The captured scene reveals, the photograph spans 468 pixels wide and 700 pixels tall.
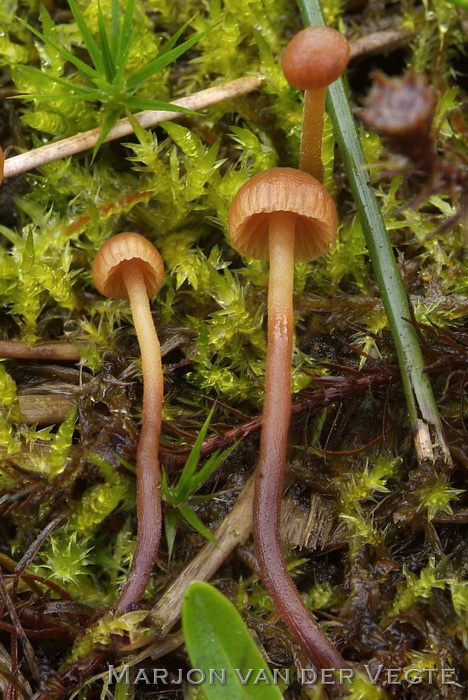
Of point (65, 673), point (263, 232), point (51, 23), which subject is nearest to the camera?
point (65, 673)

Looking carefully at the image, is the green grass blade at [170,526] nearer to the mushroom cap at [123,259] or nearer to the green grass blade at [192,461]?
the green grass blade at [192,461]

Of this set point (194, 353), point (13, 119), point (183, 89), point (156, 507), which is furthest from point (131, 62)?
point (156, 507)

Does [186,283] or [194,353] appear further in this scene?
[186,283]

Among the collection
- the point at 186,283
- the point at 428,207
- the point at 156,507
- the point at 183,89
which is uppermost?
the point at 183,89

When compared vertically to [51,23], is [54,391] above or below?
below

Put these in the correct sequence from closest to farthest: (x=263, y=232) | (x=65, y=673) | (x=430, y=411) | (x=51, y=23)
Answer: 1. (x=65, y=673)
2. (x=430, y=411)
3. (x=263, y=232)
4. (x=51, y=23)

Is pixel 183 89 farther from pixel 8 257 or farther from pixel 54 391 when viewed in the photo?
pixel 54 391
